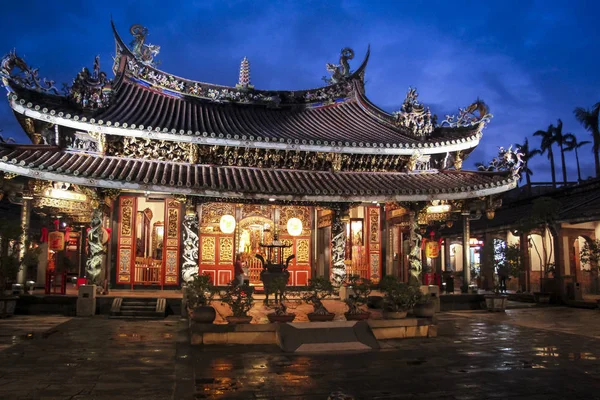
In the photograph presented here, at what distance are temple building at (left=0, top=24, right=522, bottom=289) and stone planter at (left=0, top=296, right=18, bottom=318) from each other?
252 cm

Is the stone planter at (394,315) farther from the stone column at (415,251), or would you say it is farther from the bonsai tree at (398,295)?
the stone column at (415,251)

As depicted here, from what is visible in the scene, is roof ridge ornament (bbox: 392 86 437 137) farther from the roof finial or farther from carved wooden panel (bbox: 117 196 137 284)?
carved wooden panel (bbox: 117 196 137 284)

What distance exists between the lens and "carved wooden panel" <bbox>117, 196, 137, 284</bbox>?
20.9 meters

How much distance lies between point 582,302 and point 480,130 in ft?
30.4

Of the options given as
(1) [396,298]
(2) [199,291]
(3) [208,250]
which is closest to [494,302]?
(1) [396,298]

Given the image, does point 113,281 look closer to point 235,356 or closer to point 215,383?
point 235,356

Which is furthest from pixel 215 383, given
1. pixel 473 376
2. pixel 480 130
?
pixel 480 130

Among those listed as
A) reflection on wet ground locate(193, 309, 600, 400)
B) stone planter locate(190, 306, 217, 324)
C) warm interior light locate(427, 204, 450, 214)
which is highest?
warm interior light locate(427, 204, 450, 214)

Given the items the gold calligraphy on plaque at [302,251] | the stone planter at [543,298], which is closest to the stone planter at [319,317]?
the gold calligraphy on plaque at [302,251]

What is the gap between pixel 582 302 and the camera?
22.3m

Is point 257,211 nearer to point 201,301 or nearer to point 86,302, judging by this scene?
point 86,302

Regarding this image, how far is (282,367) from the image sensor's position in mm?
9359

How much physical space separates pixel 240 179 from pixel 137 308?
5.61 m

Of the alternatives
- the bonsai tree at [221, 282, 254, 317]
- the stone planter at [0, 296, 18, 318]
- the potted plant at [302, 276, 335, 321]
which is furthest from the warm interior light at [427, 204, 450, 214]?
the stone planter at [0, 296, 18, 318]
